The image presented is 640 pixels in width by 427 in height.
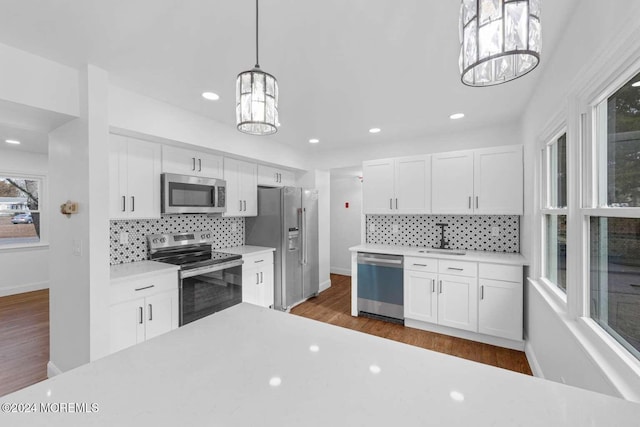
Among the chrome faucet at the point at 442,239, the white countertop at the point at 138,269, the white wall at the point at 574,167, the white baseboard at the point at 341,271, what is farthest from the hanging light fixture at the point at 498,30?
the white baseboard at the point at 341,271

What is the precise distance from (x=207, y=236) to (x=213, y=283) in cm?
79

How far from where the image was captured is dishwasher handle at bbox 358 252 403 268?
3457 mm

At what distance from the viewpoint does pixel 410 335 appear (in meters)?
3.22

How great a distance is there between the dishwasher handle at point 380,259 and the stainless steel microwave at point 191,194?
186cm


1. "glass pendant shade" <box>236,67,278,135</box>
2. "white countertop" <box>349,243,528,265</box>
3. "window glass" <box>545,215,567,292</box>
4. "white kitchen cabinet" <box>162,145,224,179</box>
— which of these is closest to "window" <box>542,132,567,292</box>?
"window glass" <box>545,215,567,292</box>

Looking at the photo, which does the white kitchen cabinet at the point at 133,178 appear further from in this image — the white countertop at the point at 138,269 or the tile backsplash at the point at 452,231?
the tile backsplash at the point at 452,231

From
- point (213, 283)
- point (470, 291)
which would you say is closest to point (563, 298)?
point (470, 291)

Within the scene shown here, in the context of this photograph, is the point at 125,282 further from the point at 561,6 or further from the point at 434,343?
the point at 561,6

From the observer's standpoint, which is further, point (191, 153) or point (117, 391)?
point (191, 153)

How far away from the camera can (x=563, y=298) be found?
6.10 ft

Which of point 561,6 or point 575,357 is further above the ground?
point 561,6

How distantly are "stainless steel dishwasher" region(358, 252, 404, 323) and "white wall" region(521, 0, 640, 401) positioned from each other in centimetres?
132

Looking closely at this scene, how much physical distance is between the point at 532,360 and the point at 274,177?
3699mm

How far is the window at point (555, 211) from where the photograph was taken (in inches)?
77.0
